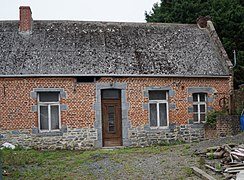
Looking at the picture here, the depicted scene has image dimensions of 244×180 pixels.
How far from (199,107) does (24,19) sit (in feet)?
29.8

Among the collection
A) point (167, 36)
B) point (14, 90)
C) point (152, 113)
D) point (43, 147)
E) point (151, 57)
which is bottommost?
point (43, 147)

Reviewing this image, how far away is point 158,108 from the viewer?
16.7 m

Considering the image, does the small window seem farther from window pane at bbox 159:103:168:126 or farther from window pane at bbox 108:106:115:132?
window pane at bbox 159:103:168:126

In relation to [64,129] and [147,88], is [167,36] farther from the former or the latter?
[64,129]

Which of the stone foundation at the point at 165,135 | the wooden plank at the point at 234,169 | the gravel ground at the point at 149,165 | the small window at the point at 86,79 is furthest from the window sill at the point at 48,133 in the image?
the wooden plank at the point at 234,169

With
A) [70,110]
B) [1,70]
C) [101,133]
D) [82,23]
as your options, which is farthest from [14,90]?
[82,23]

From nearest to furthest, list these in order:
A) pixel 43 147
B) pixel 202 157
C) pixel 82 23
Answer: pixel 202 157 < pixel 43 147 < pixel 82 23

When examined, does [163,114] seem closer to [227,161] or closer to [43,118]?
[43,118]

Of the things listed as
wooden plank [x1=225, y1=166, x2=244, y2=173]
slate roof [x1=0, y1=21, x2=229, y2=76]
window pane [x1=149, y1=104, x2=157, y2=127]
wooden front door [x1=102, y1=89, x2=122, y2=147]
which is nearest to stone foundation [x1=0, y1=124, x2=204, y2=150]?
window pane [x1=149, y1=104, x2=157, y2=127]

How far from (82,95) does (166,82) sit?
383 centimetres

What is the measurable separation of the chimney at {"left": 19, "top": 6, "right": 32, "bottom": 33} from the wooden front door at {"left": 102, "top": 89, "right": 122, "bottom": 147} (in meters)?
4.72

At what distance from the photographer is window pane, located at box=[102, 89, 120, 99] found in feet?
53.1

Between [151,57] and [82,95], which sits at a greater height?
[151,57]

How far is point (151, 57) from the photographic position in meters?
17.2
